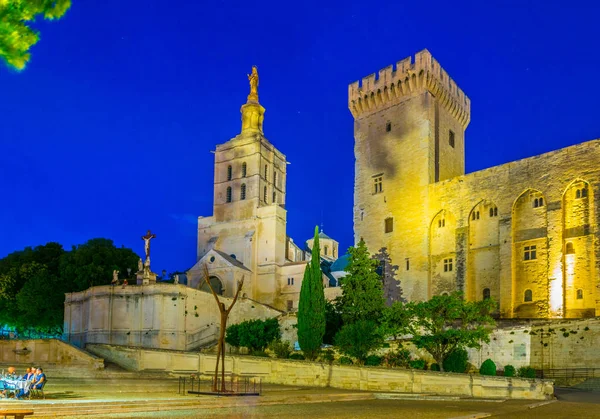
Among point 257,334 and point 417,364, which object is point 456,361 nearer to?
point 417,364

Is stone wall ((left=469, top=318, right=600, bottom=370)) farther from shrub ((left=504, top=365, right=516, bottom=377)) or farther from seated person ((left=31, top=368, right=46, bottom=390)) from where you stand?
seated person ((left=31, top=368, right=46, bottom=390))

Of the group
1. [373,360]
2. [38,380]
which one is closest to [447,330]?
[373,360]

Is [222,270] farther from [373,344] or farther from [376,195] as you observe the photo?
[373,344]

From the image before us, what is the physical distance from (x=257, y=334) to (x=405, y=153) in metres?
17.5

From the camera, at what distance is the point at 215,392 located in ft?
58.1

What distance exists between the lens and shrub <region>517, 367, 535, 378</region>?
29906mm

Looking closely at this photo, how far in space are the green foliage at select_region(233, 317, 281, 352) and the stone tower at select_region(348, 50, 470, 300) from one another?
11.1 m

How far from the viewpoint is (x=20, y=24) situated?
8.94 metres

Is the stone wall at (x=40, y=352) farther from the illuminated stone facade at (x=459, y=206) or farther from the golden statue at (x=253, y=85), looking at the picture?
the golden statue at (x=253, y=85)

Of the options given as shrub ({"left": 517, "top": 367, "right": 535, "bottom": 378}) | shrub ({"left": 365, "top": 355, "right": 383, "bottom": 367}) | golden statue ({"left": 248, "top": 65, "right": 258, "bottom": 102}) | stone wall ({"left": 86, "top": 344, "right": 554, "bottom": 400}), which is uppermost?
golden statue ({"left": 248, "top": 65, "right": 258, "bottom": 102})

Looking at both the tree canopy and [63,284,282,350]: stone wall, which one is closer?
[63,284,282,350]: stone wall

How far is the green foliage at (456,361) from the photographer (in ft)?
94.7

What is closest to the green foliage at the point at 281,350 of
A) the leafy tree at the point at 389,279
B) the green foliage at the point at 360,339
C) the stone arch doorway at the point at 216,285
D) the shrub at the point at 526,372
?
the green foliage at the point at 360,339

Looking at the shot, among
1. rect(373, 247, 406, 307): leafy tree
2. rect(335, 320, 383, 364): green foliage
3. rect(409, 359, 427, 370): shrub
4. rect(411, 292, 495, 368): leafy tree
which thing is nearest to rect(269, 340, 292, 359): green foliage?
rect(335, 320, 383, 364): green foliage
